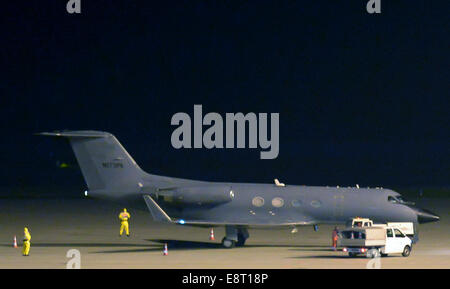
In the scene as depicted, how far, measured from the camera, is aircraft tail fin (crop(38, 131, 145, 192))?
4294cm

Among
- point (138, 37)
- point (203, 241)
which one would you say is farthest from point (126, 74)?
point (203, 241)

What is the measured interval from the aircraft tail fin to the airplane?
0.05 m

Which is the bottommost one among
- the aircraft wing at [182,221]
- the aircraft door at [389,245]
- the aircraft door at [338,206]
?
the aircraft door at [389,245]

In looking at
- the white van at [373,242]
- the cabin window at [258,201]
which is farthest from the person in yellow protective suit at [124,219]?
the white van at [373,242]

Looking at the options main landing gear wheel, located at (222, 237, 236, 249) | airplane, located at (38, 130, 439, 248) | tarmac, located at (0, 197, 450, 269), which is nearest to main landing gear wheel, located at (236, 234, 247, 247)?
airplane, located at (38, 130, 439, 248)

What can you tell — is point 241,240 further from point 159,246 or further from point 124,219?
point 124,219

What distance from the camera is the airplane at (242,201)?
4184 centimetres

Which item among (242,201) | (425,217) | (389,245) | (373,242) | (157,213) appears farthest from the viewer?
(425,217)

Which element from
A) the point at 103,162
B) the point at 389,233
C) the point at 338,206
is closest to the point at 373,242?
the point at 389,233

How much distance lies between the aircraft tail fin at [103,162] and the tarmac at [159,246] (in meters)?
3.02

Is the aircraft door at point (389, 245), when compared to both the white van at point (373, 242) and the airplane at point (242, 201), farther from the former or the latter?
the airplane at point (242, 201)

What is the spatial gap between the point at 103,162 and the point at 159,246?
194 inches

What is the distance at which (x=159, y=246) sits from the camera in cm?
4209

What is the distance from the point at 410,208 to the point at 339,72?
94742mm
